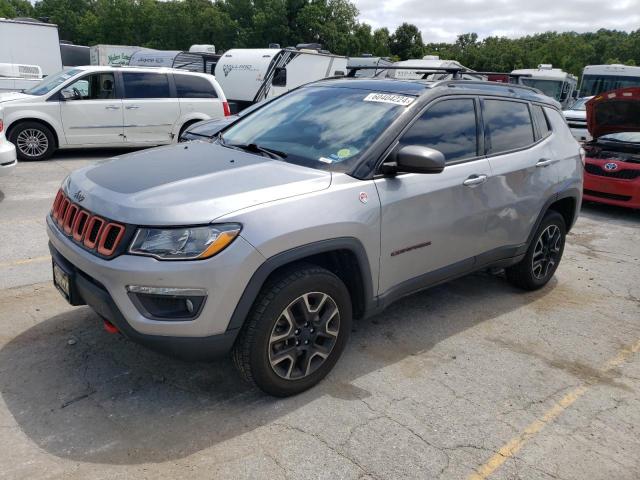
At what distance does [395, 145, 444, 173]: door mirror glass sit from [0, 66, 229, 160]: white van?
8.51 metres

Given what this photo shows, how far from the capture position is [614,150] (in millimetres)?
8711

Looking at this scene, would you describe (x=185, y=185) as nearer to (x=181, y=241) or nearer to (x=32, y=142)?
(x=181, y=241)

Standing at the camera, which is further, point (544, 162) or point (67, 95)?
point (67, 95)

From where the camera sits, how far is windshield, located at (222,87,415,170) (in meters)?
3.37

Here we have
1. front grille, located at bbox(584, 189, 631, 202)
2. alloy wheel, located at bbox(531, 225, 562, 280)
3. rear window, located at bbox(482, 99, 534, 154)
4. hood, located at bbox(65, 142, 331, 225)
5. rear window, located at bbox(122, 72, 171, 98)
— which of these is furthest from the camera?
rear window, located at bbox(122, 72, 171, 98)

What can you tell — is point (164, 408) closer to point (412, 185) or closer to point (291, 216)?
point (291, 216)

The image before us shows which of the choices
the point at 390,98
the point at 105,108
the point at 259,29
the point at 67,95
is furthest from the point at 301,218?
the point at 259,29

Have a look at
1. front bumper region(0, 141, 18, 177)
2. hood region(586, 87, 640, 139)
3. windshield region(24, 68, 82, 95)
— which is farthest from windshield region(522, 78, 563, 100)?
front bumper region(0, 141, 18, 177)

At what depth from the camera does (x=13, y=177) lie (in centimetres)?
852

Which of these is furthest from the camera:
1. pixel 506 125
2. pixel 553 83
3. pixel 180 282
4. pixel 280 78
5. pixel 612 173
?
pixel 553 83

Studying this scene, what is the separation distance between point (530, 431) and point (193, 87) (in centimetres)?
977

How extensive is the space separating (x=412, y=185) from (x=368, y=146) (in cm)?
36

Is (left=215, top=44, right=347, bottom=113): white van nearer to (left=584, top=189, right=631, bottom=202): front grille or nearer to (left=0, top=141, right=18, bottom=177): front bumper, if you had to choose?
(left=0, top=141, right=18, bottom=177): front bumper

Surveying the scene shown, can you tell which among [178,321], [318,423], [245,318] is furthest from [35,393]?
[318,423]
